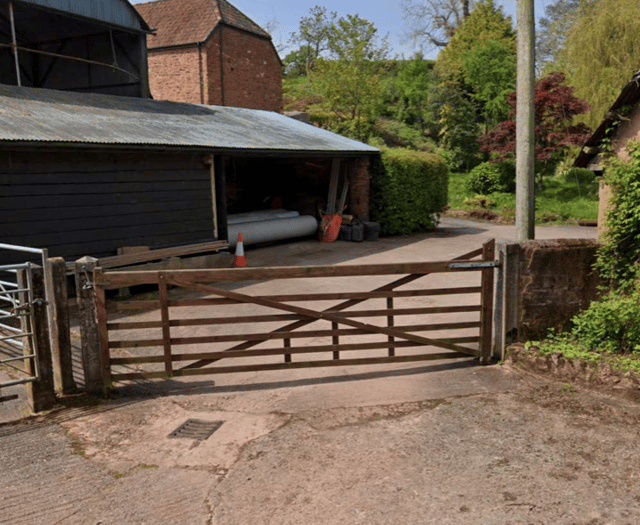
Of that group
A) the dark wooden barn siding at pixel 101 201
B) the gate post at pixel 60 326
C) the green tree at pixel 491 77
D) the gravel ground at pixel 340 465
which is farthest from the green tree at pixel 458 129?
the gate post at pixel 60 326

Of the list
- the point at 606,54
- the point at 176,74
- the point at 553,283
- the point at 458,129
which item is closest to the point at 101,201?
the point at 553,283

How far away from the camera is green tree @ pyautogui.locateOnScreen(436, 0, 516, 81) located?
134 feet

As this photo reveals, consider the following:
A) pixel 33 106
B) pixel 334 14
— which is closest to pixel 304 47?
pixel 334 14

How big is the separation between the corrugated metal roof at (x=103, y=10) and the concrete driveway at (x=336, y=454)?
13.4m

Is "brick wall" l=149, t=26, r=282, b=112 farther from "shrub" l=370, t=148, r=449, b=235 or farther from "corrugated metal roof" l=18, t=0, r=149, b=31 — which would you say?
"shrub" l=370, t=148, r=449, b=235

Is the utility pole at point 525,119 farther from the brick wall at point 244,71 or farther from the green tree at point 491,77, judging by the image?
the green tree at point 491,77

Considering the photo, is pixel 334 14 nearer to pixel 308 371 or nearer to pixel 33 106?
pixel 33 106

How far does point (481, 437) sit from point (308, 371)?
102 inches

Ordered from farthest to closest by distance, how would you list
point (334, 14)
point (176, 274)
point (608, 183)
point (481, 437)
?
point (334, 14)
point (608, 183)
point (176, 274)
point (481, 437)

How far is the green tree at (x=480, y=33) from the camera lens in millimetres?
40938

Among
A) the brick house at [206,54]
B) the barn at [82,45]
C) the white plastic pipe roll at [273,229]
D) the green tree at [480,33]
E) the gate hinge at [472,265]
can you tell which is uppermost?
the green tree at [480,33]

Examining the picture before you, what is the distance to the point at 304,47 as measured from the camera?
55906 millimetres

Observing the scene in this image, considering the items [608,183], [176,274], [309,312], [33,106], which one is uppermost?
[33,106]

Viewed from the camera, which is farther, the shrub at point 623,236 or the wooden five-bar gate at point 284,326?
the shrub at point 623,236
